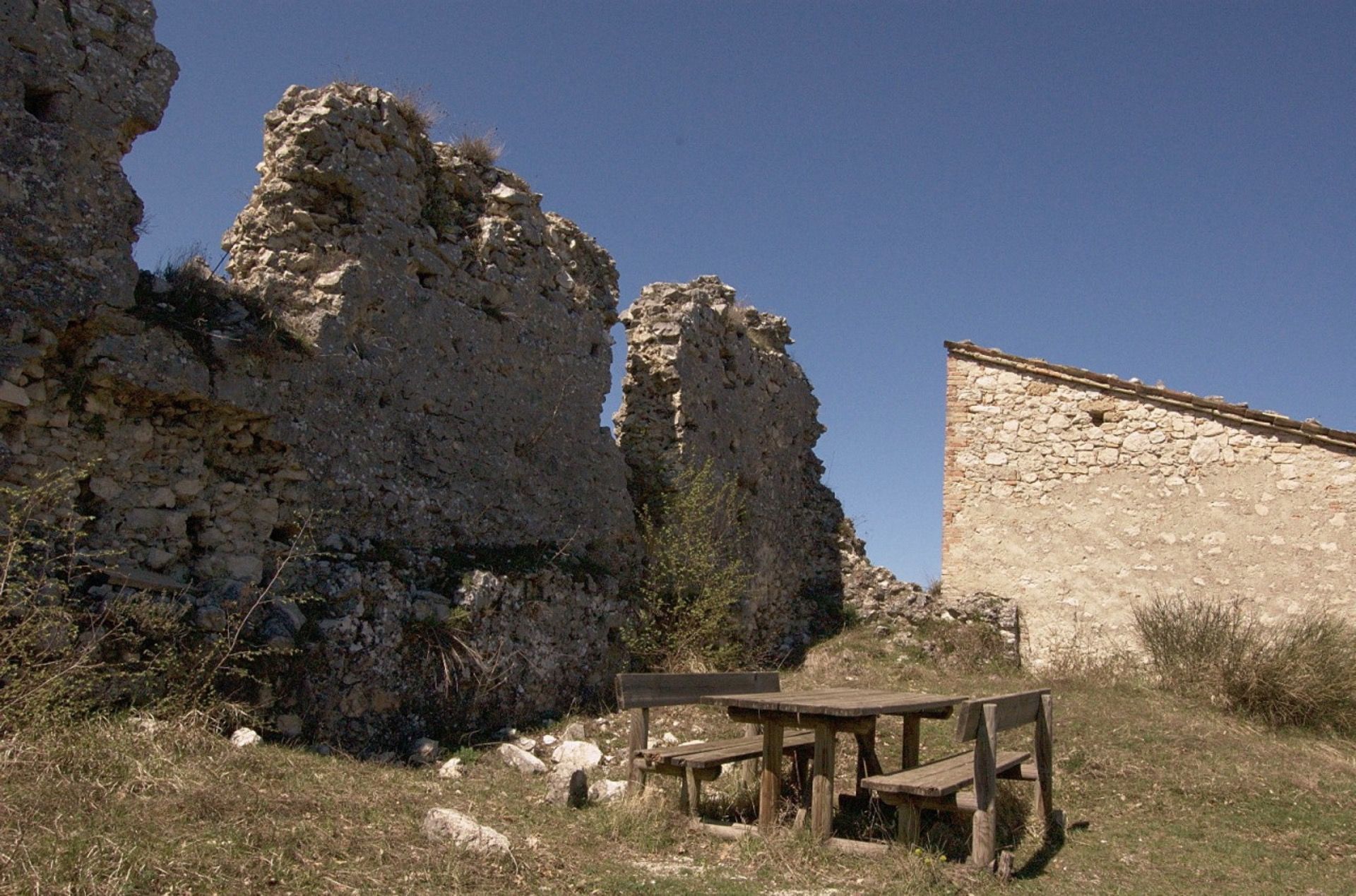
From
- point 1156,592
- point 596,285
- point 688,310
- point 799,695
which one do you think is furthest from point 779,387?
point 799,695

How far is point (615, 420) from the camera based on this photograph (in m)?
11.6

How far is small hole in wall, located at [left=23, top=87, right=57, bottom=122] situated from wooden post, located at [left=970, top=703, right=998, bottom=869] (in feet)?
20.8

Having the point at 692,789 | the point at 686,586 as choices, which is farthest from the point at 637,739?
the point at 686,586

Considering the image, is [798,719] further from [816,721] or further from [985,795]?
[985,795]

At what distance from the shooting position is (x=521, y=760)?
7371 mm

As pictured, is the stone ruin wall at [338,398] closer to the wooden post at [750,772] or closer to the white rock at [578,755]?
the white rock at [578,755]

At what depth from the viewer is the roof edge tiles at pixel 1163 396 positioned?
41.1ft

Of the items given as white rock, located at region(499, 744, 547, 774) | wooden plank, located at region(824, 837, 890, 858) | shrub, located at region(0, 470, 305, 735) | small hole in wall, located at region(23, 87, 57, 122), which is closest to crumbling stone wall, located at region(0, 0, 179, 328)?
small hole in wall, located at region(23, 87, 57, 122)

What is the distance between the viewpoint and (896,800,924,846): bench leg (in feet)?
19.3

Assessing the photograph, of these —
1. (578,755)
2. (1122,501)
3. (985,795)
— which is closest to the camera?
(985,795)

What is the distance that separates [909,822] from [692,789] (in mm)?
1322

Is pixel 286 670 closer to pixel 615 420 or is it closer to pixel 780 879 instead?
pixel 780 879

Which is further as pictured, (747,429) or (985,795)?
(747,429)

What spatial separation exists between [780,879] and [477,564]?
3784 mm
